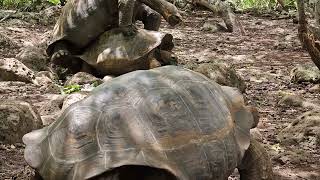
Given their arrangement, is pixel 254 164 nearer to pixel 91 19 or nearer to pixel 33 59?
pixel 91 19

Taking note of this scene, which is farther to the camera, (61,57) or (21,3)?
(21,3)

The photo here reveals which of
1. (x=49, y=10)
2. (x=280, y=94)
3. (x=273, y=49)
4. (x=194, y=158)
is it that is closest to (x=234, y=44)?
(x=273, y=49)

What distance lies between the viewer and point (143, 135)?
247 cm

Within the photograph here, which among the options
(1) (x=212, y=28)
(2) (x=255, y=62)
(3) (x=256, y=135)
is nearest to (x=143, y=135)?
(3) (x=256, y=135)

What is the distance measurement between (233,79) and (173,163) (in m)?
3.56

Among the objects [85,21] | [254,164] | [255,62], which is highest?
[85,21]

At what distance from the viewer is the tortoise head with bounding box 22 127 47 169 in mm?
2535

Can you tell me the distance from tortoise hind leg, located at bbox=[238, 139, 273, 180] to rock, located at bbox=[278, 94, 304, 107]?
2.46 metres

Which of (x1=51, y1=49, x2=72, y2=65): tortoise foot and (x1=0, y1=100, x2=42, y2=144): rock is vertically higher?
(x1=0, y1=100, x2=42, y2=144): rock

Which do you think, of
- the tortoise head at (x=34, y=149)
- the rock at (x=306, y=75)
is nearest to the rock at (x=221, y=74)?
the rock at (x=306, y=75)

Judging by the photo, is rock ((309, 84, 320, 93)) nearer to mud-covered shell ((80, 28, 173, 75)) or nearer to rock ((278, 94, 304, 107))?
rock ((278, 94, 304, 107))

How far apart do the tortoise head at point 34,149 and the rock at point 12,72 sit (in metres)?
3.61

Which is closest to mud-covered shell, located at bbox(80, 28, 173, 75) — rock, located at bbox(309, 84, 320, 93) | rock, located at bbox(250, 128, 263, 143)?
rock, located at bbox(309, 84, 320, 93)

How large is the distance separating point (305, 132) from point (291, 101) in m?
1.28
